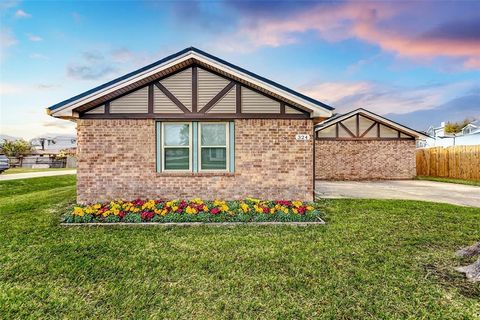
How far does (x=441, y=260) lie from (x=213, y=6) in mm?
12247

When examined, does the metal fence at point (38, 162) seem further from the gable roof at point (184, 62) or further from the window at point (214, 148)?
the window at point (214, 148)

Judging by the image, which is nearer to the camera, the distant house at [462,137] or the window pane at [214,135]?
the window pane at [214,135]

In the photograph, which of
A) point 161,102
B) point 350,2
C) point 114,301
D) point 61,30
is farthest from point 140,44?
point 114,301

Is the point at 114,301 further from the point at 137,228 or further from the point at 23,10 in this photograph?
the point at 23,10

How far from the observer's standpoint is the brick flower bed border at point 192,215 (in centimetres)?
643

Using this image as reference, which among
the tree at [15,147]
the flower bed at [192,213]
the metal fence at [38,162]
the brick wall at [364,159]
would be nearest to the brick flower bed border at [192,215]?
the flower bed at [192,213]

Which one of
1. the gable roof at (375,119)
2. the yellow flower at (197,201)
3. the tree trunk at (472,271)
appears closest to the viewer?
the tree trunk at (472,271)

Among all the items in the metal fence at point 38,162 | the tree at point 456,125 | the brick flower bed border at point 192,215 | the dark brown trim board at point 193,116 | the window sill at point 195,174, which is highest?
the tree at point 456,125

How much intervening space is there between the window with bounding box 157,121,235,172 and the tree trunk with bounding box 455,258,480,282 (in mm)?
5924

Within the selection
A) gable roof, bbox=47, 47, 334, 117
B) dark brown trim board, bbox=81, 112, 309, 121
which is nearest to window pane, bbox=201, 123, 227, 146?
dark brown trim board, bbox=81, 112, 309, 121

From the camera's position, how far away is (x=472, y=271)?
3744mm

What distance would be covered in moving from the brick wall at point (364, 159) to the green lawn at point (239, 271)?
11190mm

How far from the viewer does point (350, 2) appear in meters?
10.2

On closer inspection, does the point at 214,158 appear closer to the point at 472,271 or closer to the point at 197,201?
the point at 197,201
